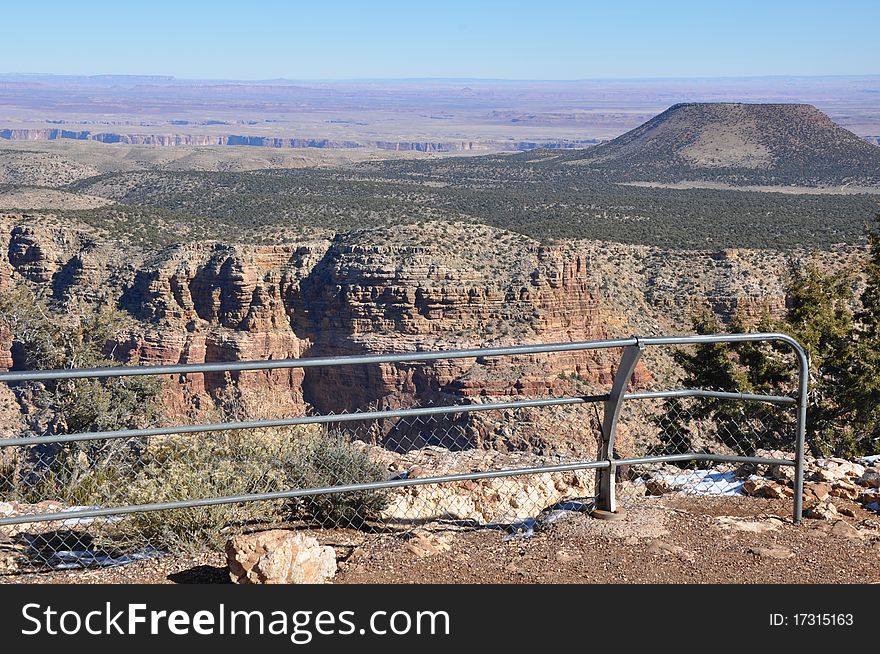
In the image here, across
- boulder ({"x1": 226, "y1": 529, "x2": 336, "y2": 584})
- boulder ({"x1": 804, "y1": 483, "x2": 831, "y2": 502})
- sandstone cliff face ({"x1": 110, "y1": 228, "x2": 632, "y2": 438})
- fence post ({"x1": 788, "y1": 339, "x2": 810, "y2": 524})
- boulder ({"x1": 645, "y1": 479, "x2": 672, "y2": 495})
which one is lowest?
sandstone cliff face ({"x1": 110, "y1": 228, "x2": 632, "y2": 438})

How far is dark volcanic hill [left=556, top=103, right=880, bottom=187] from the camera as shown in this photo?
7831cm

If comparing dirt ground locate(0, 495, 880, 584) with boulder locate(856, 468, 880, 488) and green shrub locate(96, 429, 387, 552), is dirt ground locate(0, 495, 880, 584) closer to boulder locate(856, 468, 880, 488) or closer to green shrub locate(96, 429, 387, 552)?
green shrub locate(96, 429, 387, 552)

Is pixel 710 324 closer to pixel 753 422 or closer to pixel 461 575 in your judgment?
pixel 753 422

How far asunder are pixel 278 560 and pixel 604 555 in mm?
1910

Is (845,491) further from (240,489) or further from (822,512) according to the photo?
(240,489)

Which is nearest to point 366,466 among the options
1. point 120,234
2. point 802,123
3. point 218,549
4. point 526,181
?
point 218,549

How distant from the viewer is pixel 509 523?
7023mm

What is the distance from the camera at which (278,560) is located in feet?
18.0

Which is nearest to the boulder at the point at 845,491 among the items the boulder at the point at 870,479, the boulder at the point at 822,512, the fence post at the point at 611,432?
the boulder at the point at 870,479

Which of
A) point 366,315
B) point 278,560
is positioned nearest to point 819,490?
point 278,560

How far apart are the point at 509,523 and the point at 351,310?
961 inches

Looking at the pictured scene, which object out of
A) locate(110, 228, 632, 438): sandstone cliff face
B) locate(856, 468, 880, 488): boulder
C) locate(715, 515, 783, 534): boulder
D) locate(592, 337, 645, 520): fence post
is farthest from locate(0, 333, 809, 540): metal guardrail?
locate(110, 228, 632, 438): sandstone cliff face

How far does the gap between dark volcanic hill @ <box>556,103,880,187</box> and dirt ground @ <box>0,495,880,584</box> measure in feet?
232

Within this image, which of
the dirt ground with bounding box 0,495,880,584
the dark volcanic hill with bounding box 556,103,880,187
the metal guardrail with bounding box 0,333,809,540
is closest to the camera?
the metal guardrail with bounding box 0,333,809,540
